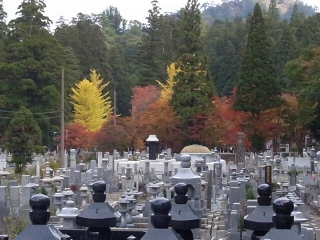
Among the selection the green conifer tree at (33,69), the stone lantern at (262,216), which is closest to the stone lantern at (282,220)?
the stone lantern at (262,216)

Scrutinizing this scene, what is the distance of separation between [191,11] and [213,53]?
17.2m

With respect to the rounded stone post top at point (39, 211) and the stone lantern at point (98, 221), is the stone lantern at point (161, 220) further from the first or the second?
the stone lantern at point (98, 221)

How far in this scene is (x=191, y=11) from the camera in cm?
4128

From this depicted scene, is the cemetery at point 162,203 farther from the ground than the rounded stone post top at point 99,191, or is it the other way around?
the rounded stone post top at point 99,191

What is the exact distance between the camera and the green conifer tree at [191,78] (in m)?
39.1

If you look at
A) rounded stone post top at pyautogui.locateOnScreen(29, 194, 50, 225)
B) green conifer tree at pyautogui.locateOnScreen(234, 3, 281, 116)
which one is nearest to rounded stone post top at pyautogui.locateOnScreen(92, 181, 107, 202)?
rounded stone post top at pyautogui.locateOnScreen(29, 194, 50, 225)

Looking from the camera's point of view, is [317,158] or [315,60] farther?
[315,60]

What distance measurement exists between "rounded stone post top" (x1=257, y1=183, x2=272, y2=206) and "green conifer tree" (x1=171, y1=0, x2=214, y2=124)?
112 feet

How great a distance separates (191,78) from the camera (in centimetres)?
3975

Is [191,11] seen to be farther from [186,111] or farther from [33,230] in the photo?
[33,230]

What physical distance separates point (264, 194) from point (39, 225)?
1.63 meters

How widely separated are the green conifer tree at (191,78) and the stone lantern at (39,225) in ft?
115

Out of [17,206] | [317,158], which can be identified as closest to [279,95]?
[317,158]

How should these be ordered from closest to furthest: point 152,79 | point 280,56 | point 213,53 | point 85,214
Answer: point 85,214, point 280,56, point 152,79, point 213,53
